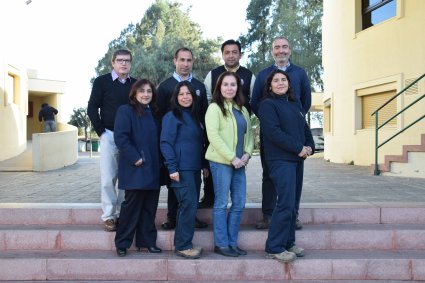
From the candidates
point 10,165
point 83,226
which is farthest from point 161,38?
point 83,226

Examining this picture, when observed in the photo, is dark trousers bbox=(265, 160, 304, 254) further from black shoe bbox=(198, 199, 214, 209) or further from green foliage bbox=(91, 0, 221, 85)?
green foliage bbox=(91, 0, 221, 85)

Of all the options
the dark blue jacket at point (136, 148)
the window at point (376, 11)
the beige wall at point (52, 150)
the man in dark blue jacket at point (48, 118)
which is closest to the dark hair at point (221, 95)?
the dark blue jacket at point (136, 148)

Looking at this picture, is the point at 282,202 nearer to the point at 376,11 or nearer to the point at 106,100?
the point at 106,100

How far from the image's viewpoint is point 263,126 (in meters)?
4.66

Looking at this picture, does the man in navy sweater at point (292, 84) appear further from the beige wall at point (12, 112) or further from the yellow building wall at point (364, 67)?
the beige wall at point (12, 112)

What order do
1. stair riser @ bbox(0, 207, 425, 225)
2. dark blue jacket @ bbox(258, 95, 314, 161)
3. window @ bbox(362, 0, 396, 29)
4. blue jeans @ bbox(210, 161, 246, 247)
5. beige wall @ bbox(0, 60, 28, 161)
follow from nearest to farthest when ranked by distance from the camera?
1. dark blue jacket @ bbox(258, 95, 314, 161)
2. blue jeans @ bbox(210, 161, 246, 247)
3. stair riser @ bbox(0, 207, 425, 225)
4. window @ bbox(362, 0, 396, 29)
5. beige wall @ bbox(0, 60, 28, 161)

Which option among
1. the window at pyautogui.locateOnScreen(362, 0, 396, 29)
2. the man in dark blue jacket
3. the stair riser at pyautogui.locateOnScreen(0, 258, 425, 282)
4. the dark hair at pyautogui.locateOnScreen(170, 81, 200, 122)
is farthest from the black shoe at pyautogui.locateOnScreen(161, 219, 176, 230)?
the man in dark blue jacket

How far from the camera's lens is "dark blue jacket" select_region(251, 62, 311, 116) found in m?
5.14

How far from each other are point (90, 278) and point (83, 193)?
2.96 metres

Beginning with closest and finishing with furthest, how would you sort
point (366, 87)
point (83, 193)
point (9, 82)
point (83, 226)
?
point (83, 226) → point (83, 193) → point (366, 87) → point (9, 82)

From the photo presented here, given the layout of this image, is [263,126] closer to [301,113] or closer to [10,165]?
[301,113]

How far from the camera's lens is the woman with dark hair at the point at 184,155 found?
4.72 meters

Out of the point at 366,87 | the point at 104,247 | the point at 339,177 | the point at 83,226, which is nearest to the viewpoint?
the point at 104,247

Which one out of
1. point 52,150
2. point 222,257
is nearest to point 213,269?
point 222,257
